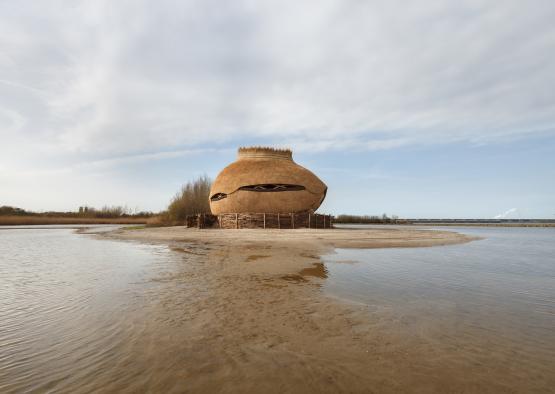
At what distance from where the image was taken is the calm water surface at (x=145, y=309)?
2.61 m

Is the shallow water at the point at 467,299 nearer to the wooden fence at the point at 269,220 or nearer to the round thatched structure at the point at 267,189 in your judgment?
the wooden fence at the point at 269,220

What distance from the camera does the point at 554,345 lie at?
3.12m

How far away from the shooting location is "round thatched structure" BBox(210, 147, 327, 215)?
83.0 ft

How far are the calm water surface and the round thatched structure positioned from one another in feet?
56.0

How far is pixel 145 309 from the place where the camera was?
14.0ft

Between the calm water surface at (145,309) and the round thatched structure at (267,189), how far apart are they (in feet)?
56.0

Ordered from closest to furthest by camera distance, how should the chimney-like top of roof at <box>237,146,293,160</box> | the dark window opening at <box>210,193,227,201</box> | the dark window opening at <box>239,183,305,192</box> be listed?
1. the dark window opening at <box>239,183,305,192</box>
2. the dark window opening at <box>210,193,227,201</box>
3. the chimney-like top of roof at <box>237,146,293,160</box>

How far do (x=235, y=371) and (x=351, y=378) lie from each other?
891 millimetres

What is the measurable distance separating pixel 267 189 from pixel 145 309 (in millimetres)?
21437

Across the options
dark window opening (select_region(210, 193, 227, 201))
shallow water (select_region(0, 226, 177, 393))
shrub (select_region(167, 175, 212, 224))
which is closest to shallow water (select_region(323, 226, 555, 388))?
shallow water (select_region(0, 226, 177, 393))

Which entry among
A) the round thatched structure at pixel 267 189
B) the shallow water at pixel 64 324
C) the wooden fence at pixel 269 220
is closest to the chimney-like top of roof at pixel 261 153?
the round thatched structure at pixel 267 189

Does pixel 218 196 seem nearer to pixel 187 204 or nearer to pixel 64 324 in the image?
pixel 187 204

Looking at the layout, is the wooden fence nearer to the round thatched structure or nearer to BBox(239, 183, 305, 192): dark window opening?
the round thatched structure

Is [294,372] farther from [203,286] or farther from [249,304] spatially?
[203,286]
